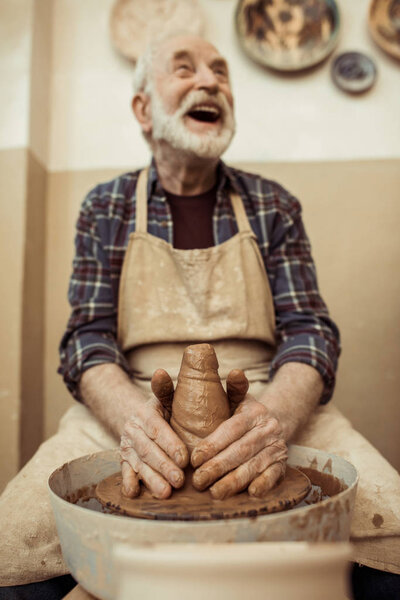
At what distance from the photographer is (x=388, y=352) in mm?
2082

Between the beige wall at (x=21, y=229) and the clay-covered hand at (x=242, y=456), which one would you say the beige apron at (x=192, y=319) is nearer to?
the clay-covered hand at (x=242, y=456)

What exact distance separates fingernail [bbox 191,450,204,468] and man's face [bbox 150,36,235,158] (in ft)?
2.98

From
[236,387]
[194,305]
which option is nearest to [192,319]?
[194,305]

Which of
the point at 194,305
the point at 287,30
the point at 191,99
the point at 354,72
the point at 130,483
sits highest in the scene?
the point at 287,30

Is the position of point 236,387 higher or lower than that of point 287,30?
lower

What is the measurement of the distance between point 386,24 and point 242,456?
215 centimetres

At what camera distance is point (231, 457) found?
73 centimetres

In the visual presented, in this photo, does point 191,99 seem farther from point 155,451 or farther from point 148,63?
point 155,451

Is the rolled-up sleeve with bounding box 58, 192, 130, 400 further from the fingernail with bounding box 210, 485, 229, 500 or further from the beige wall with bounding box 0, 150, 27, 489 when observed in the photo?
the beige wall with bounding box 0, 150, 27, 489

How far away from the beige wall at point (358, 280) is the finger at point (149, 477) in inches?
57.1

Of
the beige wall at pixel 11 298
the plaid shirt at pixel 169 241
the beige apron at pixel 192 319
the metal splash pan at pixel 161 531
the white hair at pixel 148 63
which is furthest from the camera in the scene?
the beige wall at pixel 11 298

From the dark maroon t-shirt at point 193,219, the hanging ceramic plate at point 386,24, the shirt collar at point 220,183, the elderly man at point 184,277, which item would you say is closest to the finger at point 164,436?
the elderly man at point 184,277

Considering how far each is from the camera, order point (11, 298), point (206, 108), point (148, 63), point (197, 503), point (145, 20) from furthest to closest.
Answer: point (145, 20), point (11, 298), point (148, 63), point (206, 108), point (197, 503)

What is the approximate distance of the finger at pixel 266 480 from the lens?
0.70 m
